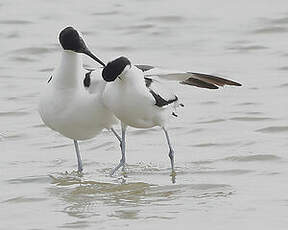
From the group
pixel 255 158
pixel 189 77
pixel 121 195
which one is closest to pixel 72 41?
pixel 189 77

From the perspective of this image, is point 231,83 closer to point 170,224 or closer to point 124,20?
point 170,224

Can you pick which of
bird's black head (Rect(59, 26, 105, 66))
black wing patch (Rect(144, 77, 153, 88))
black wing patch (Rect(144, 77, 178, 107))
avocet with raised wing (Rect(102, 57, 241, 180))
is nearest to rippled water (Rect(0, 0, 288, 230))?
avocet with raised wing (Rect(102, 57, 241, 180))

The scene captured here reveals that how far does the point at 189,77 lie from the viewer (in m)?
10.2

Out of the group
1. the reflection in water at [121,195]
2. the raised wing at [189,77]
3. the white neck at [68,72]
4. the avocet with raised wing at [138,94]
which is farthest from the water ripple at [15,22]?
the white neck at [68,72]

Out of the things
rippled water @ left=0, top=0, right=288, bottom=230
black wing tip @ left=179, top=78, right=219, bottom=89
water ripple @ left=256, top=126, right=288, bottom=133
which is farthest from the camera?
water ripple @ left=256, top=126, right=288, bottom=133

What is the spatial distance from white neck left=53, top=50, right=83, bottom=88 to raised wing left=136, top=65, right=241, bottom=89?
1.89 feet

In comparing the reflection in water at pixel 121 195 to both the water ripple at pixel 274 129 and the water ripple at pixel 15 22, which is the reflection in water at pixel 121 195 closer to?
the water ripple at pixel 274 129

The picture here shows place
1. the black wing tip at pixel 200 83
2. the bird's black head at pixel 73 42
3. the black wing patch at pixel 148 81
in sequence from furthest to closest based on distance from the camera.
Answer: the black wing tip at pixel 200 83, the black wing patch at pixel 148 81, the bird's black head at pixel 73 42

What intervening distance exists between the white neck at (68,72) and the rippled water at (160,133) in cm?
85

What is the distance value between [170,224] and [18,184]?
6.38ft

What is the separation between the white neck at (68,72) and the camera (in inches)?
382

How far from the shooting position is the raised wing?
9.83 meters

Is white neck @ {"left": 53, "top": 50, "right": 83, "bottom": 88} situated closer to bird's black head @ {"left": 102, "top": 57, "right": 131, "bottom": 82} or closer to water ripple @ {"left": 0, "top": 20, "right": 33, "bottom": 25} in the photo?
bird's black head @ {"left": 102, "top": 57, "right": 131, "bottom": 82}

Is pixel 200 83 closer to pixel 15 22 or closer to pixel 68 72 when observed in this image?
pixel 68 72
